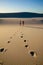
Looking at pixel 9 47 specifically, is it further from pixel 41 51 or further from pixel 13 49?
pixel 41 51

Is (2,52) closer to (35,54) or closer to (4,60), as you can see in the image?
(4,60)

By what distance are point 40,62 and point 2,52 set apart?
3.17 feet

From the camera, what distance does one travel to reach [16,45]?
13.5 ft

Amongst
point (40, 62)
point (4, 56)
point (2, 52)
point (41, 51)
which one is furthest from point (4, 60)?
point (41, 51)

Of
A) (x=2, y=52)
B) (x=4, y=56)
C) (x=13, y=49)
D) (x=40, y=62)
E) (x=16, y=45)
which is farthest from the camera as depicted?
(x=16, y=45)

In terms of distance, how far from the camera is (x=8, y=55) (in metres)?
3.33

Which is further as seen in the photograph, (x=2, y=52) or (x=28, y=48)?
(x=28, y=48)

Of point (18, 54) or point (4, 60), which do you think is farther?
point (18, 54)

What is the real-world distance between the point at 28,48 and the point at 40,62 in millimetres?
911

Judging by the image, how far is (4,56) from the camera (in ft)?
10.7

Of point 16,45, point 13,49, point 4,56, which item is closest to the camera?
point 4,56

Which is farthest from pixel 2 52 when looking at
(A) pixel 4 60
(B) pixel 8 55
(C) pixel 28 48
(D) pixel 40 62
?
(D) pixel 40 62

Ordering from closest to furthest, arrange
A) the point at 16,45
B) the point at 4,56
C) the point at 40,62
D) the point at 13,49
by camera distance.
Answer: the point at 40,62 → the point at 4,56 → the point at 13,49 → the point at 16,45

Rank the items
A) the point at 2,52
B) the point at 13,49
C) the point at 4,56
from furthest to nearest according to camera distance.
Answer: the point at 13,49 < the point at 2,52 < the point at 4,56
